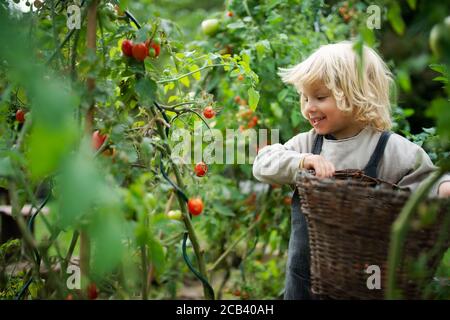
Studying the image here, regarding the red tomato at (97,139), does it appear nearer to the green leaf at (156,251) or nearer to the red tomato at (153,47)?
the red tomato at (153,47)

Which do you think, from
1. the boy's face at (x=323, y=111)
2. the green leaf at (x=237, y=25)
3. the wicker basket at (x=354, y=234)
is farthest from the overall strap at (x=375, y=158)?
the green leaf at (x=237, y=25)

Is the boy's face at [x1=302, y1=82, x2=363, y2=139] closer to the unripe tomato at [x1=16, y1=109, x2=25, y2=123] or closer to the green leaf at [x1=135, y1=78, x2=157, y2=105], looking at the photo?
the green leaf at [x1=135, y1=78, x2=157, y2=105]

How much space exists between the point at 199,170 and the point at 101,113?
48 centimetres

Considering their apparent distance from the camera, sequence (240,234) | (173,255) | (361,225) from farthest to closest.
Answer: (240,234) → (173,255) → (361,225)

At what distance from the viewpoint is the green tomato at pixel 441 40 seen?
2.80 ft

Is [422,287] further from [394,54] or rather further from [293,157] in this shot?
[394,54]

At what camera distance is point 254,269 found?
9.39 ft

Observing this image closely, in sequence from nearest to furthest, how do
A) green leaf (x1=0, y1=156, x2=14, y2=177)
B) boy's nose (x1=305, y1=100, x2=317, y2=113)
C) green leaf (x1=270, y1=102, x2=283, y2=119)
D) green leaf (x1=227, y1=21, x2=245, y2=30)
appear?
green leaf (x1=0, y1=156, x2=14, y2=177)
boy's nose (x1=305, y1=100, x2=317, y2=113)
green leaf (x1=227, y1=21, x2=245, y2=30)
green leaf (x1=270, y1=102, x2=283, y2=119)

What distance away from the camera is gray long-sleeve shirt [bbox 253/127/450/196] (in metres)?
1.39

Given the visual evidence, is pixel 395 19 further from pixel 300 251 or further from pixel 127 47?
pixel 300 251

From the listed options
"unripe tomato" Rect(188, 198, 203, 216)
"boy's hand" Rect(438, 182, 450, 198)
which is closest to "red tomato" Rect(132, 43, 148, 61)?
"unripe tomato" Rect(188, 198, 203, 216)

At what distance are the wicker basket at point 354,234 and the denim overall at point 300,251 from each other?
0.97 ft

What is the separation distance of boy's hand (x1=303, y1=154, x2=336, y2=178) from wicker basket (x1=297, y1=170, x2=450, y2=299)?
135mm
